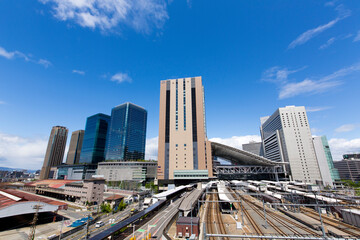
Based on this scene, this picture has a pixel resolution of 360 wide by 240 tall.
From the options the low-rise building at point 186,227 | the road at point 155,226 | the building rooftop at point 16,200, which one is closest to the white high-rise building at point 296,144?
the road at point 155,226

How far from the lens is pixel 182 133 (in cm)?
9494

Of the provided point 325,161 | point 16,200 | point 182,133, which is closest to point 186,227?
point 16,200

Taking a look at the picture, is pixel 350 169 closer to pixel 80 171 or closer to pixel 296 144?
pixel 296 144

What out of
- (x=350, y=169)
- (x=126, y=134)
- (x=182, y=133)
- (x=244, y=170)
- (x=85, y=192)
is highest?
(x=126, y=134)

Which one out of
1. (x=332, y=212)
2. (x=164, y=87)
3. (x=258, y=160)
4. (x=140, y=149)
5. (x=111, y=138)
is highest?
(x=164, y=87)

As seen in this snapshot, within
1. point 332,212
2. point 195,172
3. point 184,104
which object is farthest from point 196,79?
point 332,212

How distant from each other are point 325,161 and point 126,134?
583ft

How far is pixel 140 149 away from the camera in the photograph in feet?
620

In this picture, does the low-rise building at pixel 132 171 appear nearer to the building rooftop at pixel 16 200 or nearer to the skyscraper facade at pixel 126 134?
the skyscraper facade at pixel 126 134

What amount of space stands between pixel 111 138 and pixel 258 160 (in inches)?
6006

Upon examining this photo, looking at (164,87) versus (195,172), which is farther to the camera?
(164,87)

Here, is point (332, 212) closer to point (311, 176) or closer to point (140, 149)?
point (311, 176)

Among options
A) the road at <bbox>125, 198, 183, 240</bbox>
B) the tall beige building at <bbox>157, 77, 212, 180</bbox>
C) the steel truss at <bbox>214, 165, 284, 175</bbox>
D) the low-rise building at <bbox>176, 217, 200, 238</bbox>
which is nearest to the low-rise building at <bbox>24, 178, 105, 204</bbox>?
the tall beige building at <bbox>157, 77, 212, 180</bbox>

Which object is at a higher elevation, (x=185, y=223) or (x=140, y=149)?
(x=140, y=149)
